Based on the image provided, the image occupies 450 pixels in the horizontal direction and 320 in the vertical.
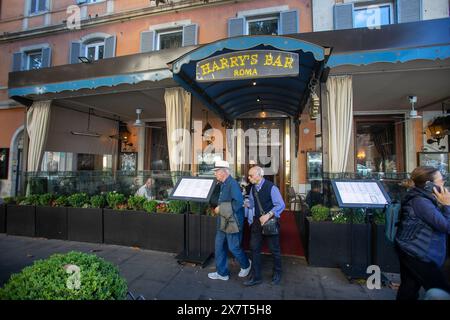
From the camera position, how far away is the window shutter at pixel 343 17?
300 inches

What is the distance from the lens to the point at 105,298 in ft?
6.42

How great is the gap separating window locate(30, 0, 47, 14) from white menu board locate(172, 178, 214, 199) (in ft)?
39.8

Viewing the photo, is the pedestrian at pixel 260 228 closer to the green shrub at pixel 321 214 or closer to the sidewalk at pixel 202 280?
the sidewalk at pixel 202 280

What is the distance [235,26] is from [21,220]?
8745 mm

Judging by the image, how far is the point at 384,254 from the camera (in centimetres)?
409

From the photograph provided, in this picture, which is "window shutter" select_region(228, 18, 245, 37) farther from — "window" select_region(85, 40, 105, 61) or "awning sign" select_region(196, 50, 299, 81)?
"window" select_region(85, 40, 105, 61)

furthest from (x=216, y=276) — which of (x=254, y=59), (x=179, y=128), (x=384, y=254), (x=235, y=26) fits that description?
(x=235, y=26)

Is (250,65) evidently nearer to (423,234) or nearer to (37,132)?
(423,234)

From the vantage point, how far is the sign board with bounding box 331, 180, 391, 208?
147 inches

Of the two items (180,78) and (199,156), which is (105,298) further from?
(199,156)

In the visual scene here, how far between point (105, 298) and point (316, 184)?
5.01 m

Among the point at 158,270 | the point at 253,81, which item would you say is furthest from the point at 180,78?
the point at 158,270

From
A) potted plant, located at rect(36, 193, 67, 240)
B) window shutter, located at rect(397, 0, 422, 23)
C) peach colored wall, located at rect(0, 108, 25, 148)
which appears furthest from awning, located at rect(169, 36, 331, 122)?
peach colored wall, located at rect(0, 108, 25, 148)

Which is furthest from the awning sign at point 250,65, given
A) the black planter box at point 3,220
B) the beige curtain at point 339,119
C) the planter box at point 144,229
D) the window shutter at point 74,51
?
the window shutter at point 74,51
